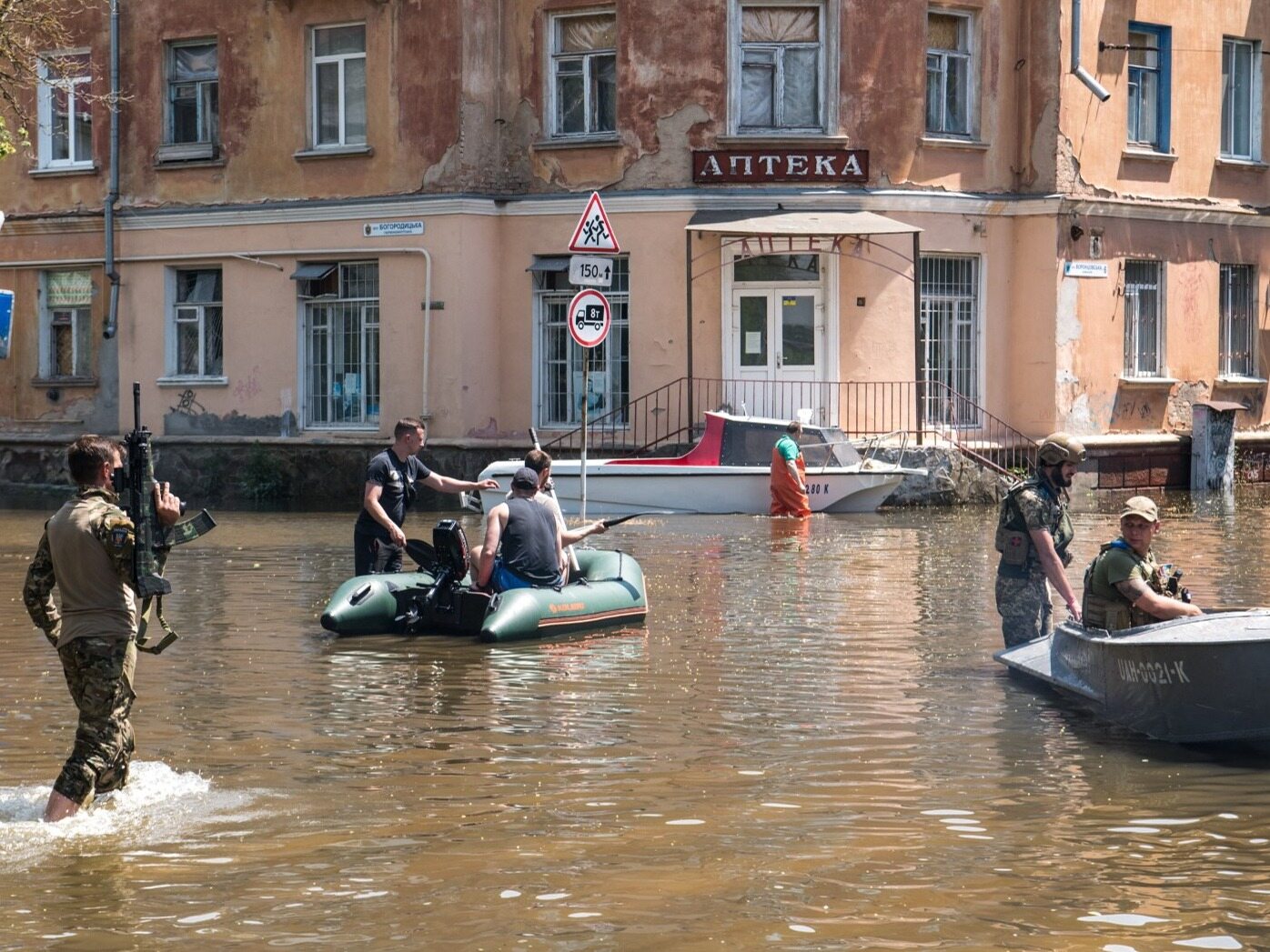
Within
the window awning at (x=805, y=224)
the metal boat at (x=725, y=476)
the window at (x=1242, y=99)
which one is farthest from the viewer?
the window at (x=1242, y=99)

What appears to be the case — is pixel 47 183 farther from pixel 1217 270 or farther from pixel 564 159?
pixel 1217 270

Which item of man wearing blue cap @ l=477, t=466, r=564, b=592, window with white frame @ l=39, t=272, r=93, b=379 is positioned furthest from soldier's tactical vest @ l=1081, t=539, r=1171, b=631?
window with white frame @ l=39, t=272, r=93, b=379

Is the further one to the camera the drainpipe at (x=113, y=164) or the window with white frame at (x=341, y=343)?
the drainpipe at (x=113, y=164)

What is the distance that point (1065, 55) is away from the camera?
26938 millimetres

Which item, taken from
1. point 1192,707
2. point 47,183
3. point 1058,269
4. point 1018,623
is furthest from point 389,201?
point 1192,707

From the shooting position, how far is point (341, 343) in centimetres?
2831

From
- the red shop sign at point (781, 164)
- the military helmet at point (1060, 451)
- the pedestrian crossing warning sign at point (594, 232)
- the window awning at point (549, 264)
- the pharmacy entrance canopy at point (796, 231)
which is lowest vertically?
the military helmet at point (1060, 451)

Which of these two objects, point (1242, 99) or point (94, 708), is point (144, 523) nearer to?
point (94, 708)

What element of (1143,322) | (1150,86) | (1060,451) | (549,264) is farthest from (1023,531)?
(1150,86)

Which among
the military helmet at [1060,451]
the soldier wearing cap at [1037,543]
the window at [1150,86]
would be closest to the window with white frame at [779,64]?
the window at [1150,86]

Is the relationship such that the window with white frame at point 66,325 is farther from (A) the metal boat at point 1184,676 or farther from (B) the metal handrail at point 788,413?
(A) the metal boat at point 1184,676

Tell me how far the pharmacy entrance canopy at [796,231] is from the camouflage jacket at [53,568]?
1742cm

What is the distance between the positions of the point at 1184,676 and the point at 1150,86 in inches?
825

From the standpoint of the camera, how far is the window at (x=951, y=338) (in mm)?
26922
